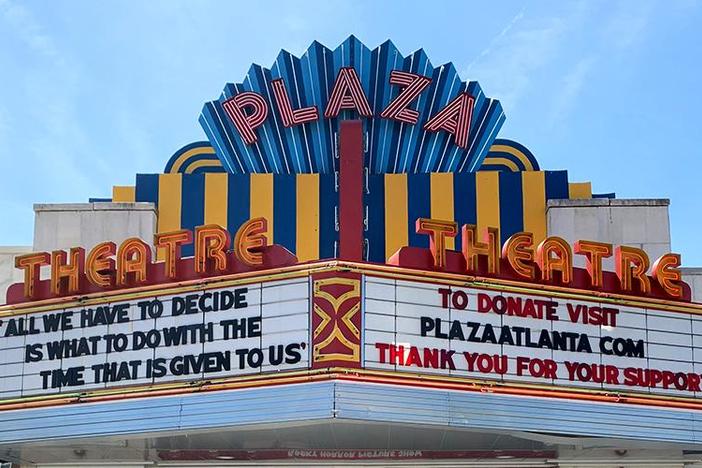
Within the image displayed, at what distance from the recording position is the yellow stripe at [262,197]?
746 inches

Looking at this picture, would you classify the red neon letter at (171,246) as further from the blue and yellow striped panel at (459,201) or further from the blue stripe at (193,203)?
the blue and yellow striped panel at (459,201)

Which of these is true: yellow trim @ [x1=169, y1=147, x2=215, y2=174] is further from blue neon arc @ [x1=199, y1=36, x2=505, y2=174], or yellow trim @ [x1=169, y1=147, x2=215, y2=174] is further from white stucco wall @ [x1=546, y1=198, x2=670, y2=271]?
white stucco wall @ [x1=546, y1=198, x2=670, y2=271]

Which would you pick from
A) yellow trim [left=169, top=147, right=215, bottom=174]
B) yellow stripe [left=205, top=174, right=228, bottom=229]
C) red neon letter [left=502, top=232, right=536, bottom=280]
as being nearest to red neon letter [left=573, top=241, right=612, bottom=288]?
red neon letter [left=502, top=232, right=536, bottom=280]

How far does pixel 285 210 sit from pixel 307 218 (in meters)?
0.39

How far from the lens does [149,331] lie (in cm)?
1480

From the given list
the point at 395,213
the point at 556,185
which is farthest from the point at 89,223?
the point at 556,185

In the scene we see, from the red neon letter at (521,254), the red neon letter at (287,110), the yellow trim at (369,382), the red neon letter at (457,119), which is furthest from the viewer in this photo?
the red neon letter at (457,119)

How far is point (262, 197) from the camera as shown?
19.1 m

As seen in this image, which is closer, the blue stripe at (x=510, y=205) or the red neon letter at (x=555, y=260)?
the red neon letter at (x=555, y=260)

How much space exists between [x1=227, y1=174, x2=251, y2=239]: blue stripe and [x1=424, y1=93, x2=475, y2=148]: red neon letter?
3.30 meters

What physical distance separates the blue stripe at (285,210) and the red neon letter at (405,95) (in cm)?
211

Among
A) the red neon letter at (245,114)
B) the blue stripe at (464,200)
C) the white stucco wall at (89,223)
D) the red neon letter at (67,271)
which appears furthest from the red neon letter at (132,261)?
the blue stripe at (464,200)

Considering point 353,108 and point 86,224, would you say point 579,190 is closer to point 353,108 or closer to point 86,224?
point 353,108

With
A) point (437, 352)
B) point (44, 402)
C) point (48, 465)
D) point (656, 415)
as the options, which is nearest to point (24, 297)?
point (44, 402)
